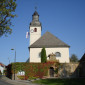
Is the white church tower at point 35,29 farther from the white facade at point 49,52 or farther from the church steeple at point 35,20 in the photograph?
the white facade at point 49,52

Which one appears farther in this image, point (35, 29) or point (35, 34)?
point (35, 29)

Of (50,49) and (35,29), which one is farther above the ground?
(35,29)

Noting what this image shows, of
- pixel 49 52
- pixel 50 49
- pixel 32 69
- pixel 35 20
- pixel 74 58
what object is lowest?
pixel 32 69

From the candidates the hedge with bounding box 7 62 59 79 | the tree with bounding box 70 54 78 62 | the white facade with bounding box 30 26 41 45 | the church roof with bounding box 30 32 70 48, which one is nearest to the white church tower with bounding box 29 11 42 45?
the white facade with bounding box 30 26 41 45

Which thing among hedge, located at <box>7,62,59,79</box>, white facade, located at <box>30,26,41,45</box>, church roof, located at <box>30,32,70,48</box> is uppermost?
white facade, located at <box>30,26,41,45</box>

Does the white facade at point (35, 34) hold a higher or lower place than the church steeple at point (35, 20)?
lower

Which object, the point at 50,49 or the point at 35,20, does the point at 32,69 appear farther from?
the point at 35,20

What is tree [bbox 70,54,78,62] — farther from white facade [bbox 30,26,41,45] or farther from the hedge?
the hedge

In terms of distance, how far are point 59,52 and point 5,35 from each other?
2359 cm

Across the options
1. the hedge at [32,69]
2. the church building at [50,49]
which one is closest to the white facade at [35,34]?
the church building at [50,49]

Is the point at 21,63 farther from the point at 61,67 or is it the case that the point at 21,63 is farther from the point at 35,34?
the point at 35,34

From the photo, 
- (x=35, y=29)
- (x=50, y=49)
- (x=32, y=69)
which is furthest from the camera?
(x=35, y=29)

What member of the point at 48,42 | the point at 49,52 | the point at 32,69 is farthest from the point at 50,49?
the point at 32,69

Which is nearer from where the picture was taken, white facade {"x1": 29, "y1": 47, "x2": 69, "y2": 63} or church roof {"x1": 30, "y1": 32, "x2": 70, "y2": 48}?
white facade {"x1": 29, "y1": 47, "x2": 69, "y2": 63}
